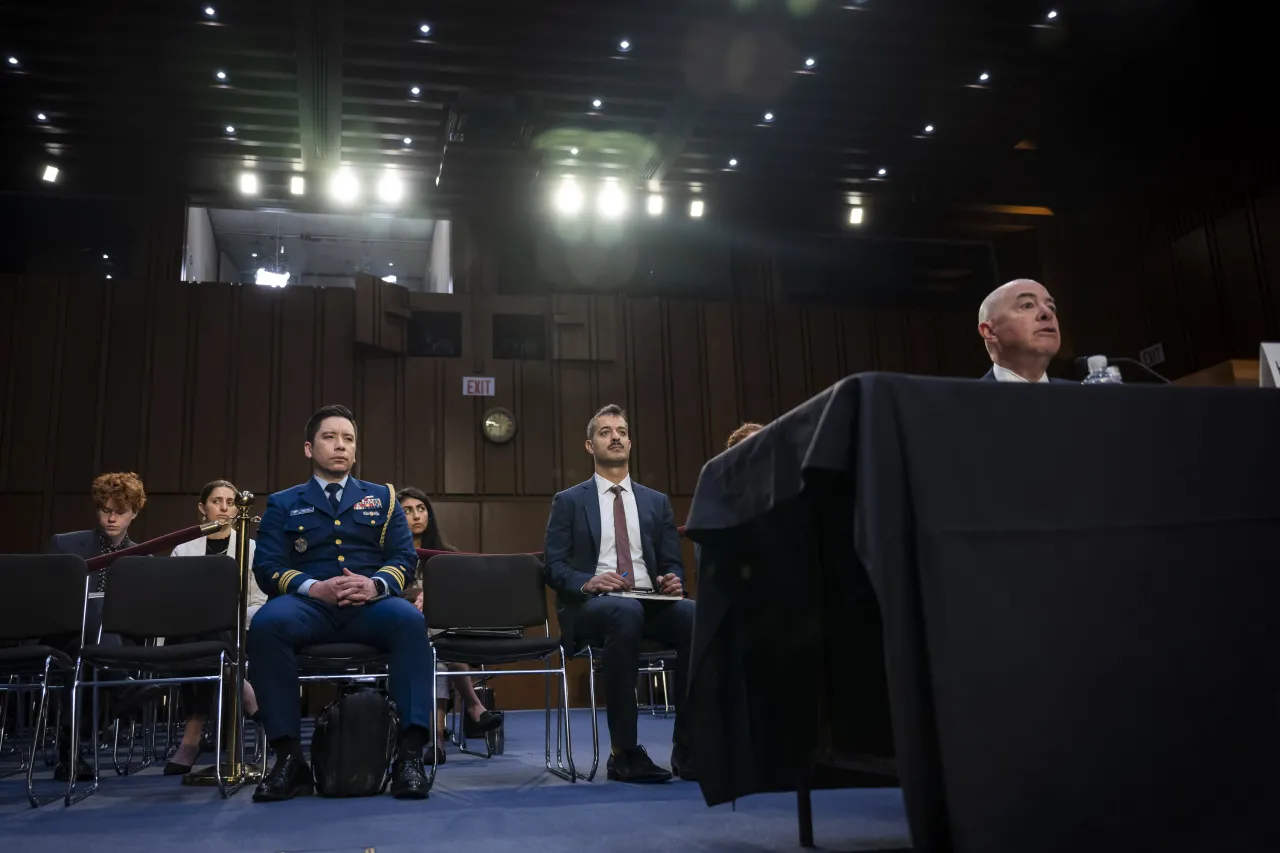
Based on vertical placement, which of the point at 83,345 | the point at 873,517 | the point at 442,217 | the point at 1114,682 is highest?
the point at 442,217

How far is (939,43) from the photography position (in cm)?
809

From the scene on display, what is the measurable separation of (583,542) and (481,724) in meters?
1.33

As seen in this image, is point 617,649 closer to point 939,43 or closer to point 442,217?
point 939,43

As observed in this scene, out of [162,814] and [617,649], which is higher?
[617,649]

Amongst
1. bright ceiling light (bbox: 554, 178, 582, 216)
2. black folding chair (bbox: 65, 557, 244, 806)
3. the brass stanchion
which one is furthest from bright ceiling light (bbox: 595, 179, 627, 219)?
black folding chair (bbox: 65, 557, 244, 806)

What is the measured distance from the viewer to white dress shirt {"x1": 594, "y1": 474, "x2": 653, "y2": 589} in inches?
157

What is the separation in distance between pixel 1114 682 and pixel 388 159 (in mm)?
9404

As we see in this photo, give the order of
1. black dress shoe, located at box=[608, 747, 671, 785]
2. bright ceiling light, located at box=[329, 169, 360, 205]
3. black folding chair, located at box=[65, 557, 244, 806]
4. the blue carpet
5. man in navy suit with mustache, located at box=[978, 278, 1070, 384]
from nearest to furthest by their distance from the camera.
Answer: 1. the blue carpet
2. man in navy suit with mustache, located at box=[978, 278, 1070, 384]
3. black dress shoe, located at box=[608, 747, 671, 785]
4. black folding chair, located at box=[65, 557, 244, 806]
5. bright ceiling light, located at box=[329, 169, 360, 205]

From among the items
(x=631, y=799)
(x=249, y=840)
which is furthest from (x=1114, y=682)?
(x=249, y=840)

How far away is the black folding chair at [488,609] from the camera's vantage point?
3766 mm

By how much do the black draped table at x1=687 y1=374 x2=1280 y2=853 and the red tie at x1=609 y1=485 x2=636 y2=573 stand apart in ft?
7.76

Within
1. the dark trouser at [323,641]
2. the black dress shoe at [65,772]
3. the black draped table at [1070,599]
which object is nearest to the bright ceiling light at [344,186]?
the black dress shoe at [65,772]

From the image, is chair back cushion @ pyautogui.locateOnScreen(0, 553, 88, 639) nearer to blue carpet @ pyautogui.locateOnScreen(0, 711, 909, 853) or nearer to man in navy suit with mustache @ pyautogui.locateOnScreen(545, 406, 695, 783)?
blue carpet @ pyautogui.locateOnScreen(0, 711, 909, 853)

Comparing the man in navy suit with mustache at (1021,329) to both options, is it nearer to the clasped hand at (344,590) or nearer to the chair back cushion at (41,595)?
the clasped hand at (344,590)
